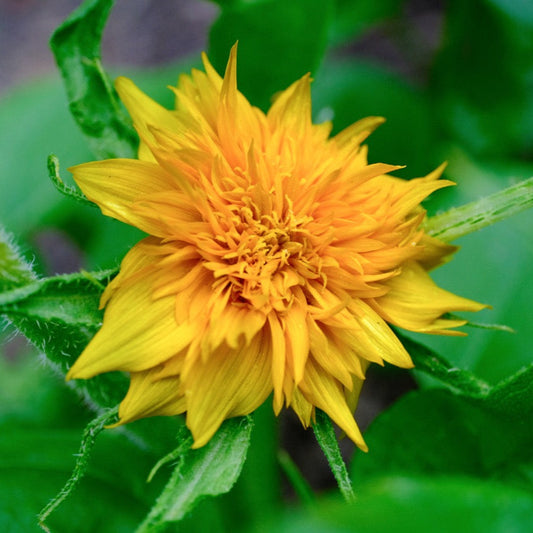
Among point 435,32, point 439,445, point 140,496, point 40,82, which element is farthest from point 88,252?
point 435,32

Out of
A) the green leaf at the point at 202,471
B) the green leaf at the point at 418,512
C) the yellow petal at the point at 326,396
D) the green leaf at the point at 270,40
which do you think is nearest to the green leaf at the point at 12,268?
the green leaf at the point at 202,471

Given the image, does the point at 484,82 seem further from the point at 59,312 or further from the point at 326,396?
the point at 59,312

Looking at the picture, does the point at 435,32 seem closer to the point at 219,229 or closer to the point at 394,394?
the point at 394,394

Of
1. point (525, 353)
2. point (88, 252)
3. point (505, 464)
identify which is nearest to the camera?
point (505, 464)

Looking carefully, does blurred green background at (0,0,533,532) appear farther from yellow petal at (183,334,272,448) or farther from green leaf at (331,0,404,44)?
yellow petal at (183,334,272,448)

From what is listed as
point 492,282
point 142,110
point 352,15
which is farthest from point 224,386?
point 352,15

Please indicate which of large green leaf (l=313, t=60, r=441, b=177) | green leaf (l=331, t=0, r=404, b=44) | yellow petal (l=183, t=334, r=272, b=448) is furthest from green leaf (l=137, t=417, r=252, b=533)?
green leaf (l=331, t=0, r=404, b=44)
